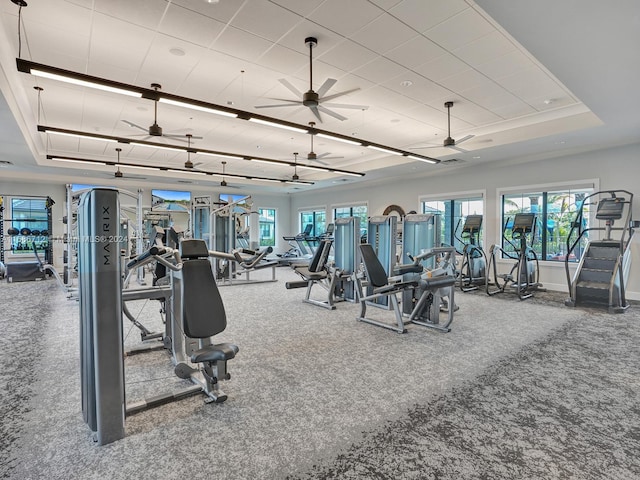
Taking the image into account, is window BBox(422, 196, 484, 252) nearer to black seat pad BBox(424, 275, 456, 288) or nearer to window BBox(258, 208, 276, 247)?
black seat pad BBox(424, 275, 456, 288)

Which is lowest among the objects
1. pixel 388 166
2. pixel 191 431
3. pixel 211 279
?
pixel 191 431

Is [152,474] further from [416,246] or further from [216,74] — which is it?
[416,246]

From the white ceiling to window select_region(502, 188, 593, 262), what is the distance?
0.90 m

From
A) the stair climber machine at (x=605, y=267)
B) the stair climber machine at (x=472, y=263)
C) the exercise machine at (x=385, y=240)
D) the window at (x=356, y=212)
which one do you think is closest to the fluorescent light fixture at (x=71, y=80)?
the exercise machine at (x=385, y=240)

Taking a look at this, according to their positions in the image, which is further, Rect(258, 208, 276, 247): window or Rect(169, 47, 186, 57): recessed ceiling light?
Rect(258, 208, 276, 247): window

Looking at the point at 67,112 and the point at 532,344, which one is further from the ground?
the point at 67,112

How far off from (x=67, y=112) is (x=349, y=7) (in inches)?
211

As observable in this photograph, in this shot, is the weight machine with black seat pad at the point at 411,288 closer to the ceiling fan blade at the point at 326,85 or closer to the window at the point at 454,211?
the ceiling fan blade at the point at 326,85

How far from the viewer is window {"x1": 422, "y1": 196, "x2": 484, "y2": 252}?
28.1ft

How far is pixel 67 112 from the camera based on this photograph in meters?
5.80

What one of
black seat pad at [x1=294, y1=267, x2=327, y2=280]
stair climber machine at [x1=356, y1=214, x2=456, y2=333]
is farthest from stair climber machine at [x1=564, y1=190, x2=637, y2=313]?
black seat pad at [x1=294, y1=267, x2=327, y2=280]

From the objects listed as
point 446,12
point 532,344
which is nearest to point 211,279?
point 446,12

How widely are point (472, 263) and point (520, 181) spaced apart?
2184 millimetres

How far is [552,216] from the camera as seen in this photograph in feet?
23.9
